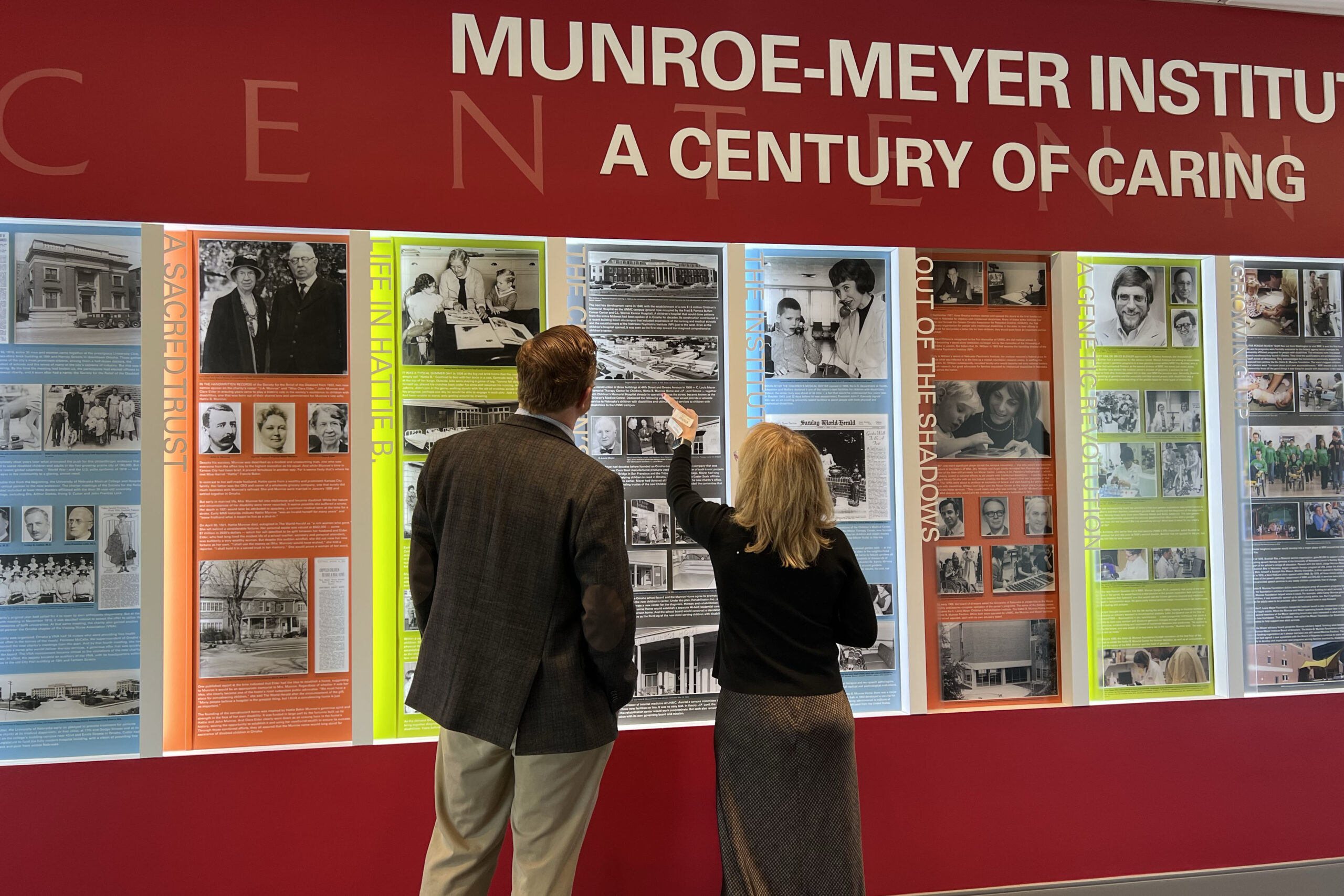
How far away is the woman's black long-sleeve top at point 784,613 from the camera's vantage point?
2301 millimetres

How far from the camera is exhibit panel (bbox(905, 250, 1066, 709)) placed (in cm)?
322

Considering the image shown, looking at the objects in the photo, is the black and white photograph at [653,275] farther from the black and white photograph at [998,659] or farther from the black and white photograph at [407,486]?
the black and white photograph at [998,659]

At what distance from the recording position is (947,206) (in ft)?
10.6

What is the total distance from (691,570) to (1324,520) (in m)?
2.59

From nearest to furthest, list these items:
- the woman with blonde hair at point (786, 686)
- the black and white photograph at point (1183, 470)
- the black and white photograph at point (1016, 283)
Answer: the woman with blonde hair at point (786, 686)
the black and white photograph at point (1016, 283)
the black and white photograph at point (1183, 470)

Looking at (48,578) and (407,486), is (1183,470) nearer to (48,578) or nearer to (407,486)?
(407,486)

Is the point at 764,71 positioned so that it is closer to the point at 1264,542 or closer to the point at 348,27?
the point at 348,27

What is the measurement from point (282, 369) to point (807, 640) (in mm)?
1934

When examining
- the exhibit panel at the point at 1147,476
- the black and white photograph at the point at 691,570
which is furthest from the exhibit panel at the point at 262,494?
the exhibit panel at the point at 1147,476

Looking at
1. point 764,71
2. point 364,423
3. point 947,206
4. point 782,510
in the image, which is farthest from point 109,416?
point 947,206

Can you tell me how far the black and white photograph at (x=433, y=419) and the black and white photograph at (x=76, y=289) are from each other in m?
0.90

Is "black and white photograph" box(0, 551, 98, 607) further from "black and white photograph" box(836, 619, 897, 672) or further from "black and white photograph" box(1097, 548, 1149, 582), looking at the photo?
"black and white photograph" box(1097, 548, 1149, 582)

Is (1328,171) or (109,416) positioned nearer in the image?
(109,416)

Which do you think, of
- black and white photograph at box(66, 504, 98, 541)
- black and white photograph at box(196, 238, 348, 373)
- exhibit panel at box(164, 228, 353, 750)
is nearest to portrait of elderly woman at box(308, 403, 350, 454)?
exhibit panel at box(164, 228, 353, 750)
